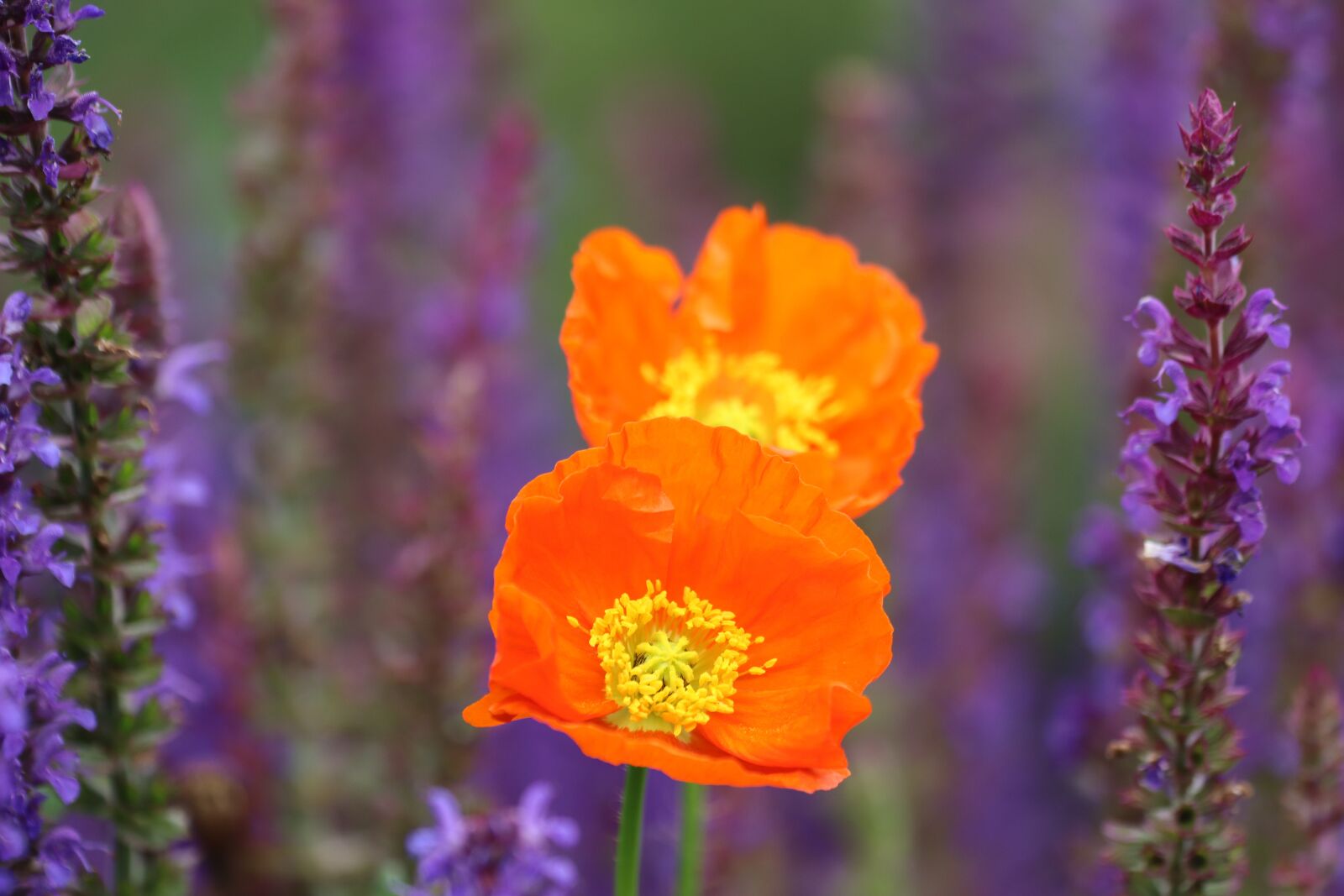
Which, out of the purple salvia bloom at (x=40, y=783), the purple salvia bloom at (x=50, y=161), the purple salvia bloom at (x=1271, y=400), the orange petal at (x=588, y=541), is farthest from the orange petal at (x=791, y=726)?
the purple salvia bloom at (x=50, y=161)

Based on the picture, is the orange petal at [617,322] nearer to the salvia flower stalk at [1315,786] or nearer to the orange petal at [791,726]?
the orange petal at [791,726]

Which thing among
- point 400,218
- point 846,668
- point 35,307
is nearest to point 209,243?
point 400,218

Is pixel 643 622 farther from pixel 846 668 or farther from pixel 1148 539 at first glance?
pixel 1148 539

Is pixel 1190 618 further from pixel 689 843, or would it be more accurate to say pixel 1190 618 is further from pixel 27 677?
pixel 27 677

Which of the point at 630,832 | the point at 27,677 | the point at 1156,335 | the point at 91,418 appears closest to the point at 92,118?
the point at 91,418

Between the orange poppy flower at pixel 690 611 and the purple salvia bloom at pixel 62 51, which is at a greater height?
the purple salvia bloom at pixel 62 51
